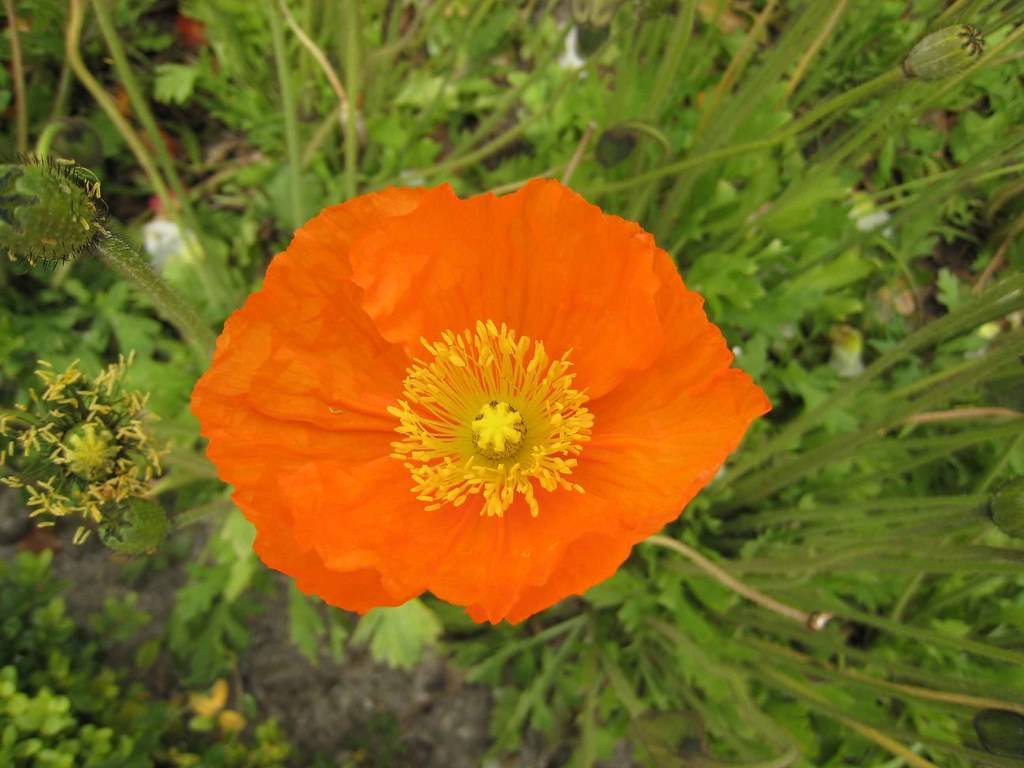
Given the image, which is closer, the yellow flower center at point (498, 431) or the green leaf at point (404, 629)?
the yellow flower center at point (498, 431)

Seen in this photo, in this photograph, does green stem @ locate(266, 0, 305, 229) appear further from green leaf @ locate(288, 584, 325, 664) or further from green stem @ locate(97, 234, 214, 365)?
green leaf @ locate(288, 584, 325, 664)

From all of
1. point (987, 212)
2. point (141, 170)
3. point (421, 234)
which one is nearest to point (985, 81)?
point (987, 212)

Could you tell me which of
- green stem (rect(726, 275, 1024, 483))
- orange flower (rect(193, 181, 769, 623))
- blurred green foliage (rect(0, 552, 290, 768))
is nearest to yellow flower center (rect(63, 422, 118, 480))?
orange flower (rect(193, 181, 769, 623))

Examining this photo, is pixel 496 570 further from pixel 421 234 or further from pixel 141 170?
pixel 141 170

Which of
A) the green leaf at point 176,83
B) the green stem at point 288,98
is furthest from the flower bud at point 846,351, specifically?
the green leaf at point 176,83

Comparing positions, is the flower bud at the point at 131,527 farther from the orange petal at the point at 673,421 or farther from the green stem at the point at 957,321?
the green stem at the point at 957,321

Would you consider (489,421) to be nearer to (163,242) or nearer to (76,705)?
(76,705)
